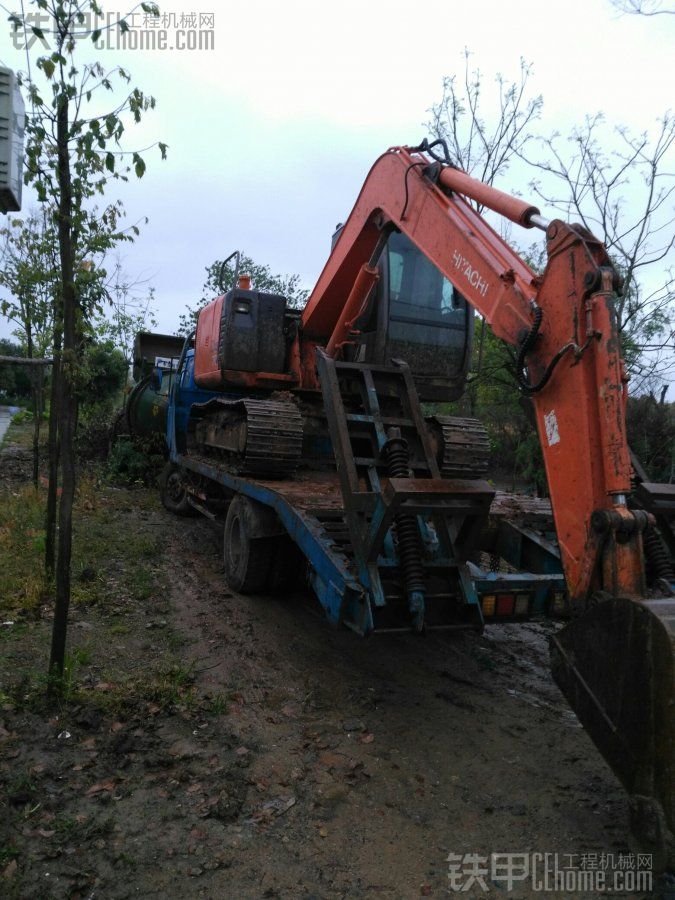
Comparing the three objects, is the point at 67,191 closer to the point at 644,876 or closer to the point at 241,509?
the point at 241,509

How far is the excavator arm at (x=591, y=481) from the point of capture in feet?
8.66

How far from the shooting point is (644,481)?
401 centimetres

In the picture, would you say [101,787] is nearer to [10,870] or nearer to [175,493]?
[10,870]

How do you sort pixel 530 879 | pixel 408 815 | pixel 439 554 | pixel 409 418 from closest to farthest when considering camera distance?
pixel 530 879 → pixel 408 815 → pixel 439 554 → pixel 409 418

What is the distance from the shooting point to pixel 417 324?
6969 mm

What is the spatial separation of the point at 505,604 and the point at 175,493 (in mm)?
7562

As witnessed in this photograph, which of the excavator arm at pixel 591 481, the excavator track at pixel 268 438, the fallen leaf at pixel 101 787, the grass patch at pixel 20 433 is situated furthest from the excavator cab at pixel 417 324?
the grass patch at pixel 20 433

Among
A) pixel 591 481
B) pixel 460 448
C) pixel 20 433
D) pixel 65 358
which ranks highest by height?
pixel 20 433

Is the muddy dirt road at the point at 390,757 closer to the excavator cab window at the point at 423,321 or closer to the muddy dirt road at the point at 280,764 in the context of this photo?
the muddy dirt road at the point at 280,764

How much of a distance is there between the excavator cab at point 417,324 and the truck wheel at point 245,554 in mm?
2037

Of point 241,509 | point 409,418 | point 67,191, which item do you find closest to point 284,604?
point 241,509

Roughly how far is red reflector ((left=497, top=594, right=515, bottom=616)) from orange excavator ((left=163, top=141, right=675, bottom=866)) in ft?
0.05

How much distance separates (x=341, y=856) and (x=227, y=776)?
84 centimetres

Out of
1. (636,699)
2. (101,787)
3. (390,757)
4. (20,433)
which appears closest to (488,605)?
(390,757)
